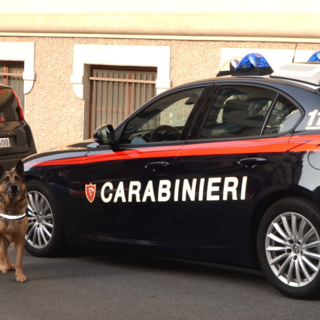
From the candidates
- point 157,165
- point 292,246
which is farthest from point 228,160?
point 292,246

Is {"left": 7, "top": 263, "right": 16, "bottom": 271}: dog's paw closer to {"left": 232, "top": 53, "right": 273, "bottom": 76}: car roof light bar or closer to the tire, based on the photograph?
the tire

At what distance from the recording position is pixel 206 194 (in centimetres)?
611

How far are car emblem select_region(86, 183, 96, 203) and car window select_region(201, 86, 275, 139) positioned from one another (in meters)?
1.11

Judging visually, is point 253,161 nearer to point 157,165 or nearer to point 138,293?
point 157,165

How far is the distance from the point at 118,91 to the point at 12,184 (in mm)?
7643

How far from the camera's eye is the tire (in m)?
7.28

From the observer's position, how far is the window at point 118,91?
44.6 feet

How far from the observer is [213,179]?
607 centimetres

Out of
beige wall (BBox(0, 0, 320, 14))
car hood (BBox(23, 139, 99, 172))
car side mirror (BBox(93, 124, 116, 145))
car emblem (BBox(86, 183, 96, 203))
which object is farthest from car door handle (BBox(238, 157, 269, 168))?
beige wall (BBox(0, 0, 320, 14))

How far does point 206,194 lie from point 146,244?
0.74m

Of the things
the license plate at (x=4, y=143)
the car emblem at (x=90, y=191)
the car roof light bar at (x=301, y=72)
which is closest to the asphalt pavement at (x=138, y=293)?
the car emblem at (x=90, y=191)

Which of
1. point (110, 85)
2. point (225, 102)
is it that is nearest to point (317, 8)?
point (110, 85)

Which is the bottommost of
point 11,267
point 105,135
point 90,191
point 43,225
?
point 11,267

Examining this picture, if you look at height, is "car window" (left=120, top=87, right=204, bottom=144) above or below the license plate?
above
